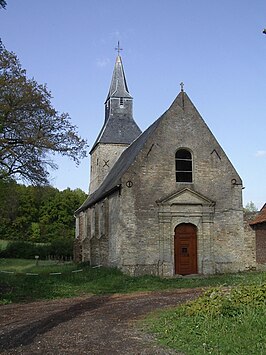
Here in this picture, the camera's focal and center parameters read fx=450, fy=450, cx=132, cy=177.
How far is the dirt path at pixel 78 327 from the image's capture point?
7.36 meters

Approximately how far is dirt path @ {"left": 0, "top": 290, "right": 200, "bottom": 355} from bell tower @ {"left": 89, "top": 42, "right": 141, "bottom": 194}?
2028cm

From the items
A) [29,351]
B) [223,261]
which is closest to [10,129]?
[223,261]

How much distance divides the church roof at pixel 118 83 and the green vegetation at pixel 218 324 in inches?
1046

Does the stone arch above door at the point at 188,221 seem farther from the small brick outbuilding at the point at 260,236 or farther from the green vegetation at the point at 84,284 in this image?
the small brick outbuilding at the point at 260,236

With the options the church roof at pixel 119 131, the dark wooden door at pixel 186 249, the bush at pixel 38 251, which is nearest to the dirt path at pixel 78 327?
the dark wooden door at pixel 186 249

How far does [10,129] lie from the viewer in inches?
805

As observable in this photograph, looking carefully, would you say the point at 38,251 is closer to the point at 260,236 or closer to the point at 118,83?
the point at 118,83

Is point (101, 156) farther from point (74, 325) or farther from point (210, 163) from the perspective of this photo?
point (74, 325)

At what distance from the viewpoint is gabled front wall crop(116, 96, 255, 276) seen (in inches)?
820

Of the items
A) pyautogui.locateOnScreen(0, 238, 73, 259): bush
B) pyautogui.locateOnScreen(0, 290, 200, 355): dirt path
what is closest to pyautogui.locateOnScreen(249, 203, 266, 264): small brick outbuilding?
pyautogui.locateOnScreen(0, 290, 200, 355): dirt path

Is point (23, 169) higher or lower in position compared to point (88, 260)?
higher

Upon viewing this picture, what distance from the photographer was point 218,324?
25.6 feet

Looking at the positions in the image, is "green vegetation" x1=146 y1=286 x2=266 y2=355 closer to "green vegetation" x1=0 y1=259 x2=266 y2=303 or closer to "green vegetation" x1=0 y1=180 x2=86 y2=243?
"green vegetation" x1=0 y1=259 x2=266 y2=303

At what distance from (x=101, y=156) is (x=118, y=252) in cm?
1357
